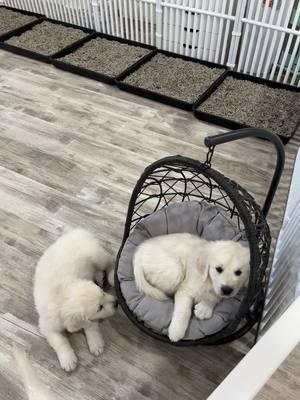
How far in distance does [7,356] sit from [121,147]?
1.29 meters

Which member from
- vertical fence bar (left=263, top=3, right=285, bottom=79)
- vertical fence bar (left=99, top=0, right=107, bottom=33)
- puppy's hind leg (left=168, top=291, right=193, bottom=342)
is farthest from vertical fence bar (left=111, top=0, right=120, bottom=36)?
puppy's hind leg (left=168, top=291, right=193, bottom=342)

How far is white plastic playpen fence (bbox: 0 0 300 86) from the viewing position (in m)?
2.37

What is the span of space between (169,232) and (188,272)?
0.24m

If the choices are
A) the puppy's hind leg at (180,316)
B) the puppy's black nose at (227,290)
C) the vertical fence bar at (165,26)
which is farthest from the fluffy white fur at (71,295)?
the vertical fence bar at (165,26)

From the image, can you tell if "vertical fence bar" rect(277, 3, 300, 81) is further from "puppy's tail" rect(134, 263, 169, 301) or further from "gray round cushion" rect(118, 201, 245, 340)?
"puppy's tail" rect(134, 263, 169, 301)

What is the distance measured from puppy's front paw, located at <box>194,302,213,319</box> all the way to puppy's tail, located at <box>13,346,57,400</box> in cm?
60

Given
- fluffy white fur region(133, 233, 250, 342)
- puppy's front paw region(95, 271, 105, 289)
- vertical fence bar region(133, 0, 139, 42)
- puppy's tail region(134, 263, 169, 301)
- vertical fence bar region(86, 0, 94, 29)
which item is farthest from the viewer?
vertical fence bar region(86, 0, 94, 29)

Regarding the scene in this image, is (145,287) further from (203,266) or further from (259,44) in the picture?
(259,44)

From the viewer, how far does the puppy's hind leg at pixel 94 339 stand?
1371mm

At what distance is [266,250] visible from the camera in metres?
1.13

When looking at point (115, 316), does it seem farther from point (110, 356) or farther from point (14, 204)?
point (14, 204)

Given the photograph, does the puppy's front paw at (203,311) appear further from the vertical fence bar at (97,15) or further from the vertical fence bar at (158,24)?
the vertical fence bar at (97,15)

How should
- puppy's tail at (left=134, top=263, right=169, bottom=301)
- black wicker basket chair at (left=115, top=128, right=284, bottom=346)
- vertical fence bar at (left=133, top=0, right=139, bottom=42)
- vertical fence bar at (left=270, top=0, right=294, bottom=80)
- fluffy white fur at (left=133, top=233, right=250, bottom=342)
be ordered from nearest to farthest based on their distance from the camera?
1. black wicker basket chair at (left=115, top=128, right=284, bottom=346)
2. fluffy white fur at (left=133, top=233, right=250, bottom=342)
3. puppy's tail at (left=134, top=263, right=169, bottom=301)
4. vertical fence bar at (left=270, top=0, right=294, bottom=80)
5. vertical fence bar at (left=133, top=0, right=139, bottom=42)

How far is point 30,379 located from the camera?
1.32 meters
